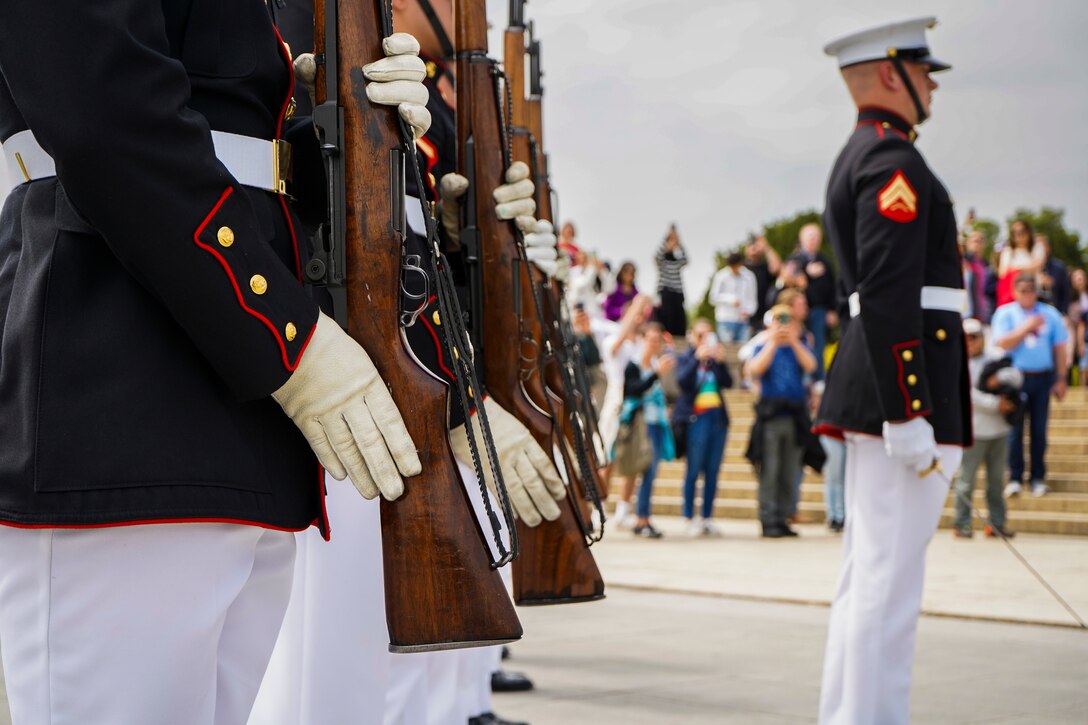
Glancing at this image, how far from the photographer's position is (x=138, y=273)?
1513 mm

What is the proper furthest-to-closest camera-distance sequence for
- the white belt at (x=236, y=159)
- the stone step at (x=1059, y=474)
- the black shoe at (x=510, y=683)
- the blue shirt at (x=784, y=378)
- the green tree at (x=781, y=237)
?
the green tree at (x=781, y=237) → the stone step at (x=1059, y=474) → the blue shirt at (x=784, y=378) → the black shoe at (x=510, y=683) → the white belt at (x=236, y=159)

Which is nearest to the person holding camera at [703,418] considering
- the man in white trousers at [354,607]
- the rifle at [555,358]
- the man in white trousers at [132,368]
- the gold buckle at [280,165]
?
the rifle at [555,358]

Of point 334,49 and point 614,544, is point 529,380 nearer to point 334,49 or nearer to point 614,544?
point 334,49

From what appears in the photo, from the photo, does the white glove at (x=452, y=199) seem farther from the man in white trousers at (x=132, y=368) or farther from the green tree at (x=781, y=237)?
the green tree at (x=781, y=237)

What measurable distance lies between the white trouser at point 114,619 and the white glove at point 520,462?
1058 mm

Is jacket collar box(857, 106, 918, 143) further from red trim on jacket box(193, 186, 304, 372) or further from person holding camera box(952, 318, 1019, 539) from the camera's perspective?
person holding camera box(952, 318, 1019, 539)

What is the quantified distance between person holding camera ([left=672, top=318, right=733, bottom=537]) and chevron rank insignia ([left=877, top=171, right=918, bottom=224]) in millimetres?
6894

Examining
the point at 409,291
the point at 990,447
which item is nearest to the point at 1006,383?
the point at 990,447

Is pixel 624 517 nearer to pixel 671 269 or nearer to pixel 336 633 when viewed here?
pixel 671 269

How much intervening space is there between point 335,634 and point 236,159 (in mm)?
1056

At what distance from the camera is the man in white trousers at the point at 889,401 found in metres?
3.58

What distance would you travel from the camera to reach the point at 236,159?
5.51ft

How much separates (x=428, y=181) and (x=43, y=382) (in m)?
1.31

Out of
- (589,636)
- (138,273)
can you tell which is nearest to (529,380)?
(138,273)
